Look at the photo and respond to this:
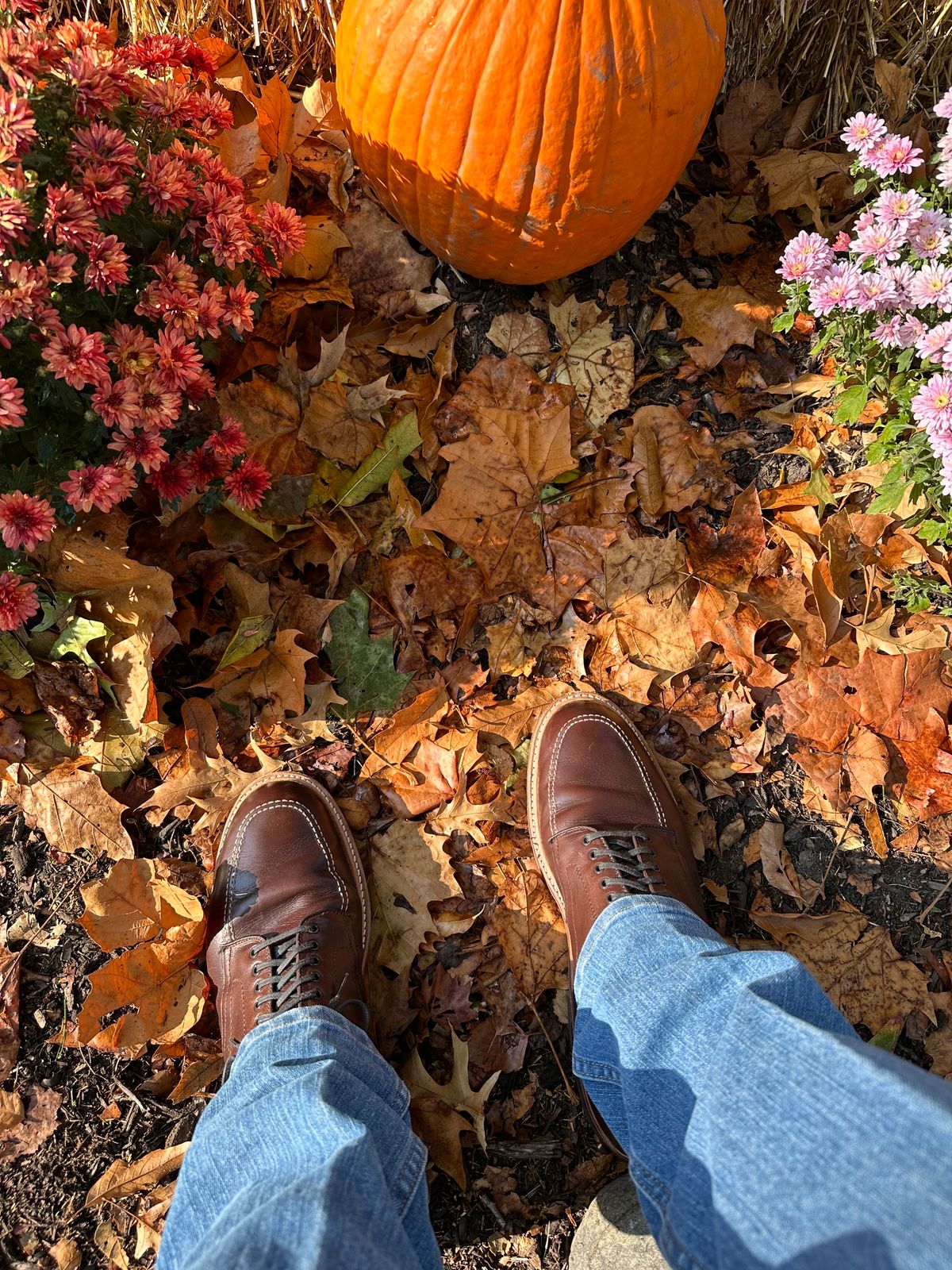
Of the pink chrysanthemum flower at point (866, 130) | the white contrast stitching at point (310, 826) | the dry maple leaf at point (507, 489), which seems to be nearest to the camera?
the pink chrysanthemum flower at point (866, 130)

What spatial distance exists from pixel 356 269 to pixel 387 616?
924 millimetres

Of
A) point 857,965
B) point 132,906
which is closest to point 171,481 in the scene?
point 132,906

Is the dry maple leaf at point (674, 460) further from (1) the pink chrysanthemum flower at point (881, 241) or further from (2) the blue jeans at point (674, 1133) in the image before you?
(2) the blue jeans at point (674, 1133)

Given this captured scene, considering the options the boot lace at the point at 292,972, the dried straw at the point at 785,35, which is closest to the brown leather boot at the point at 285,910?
the boot lace at the point at 292,972

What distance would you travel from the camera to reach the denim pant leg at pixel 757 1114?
82cm

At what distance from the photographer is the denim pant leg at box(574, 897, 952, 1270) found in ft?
2.68

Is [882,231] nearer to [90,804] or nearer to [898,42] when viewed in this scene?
[898,42]

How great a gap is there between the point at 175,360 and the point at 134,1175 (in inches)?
64.4

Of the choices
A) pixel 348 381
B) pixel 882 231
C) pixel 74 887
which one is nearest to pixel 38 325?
pixel 348 381

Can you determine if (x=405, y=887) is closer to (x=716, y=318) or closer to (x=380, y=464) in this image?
(x=380, y=464)

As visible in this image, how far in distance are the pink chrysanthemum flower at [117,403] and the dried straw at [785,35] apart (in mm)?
1261

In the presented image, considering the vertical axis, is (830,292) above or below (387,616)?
above

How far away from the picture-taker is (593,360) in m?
2.01

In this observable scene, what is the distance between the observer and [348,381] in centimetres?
193
